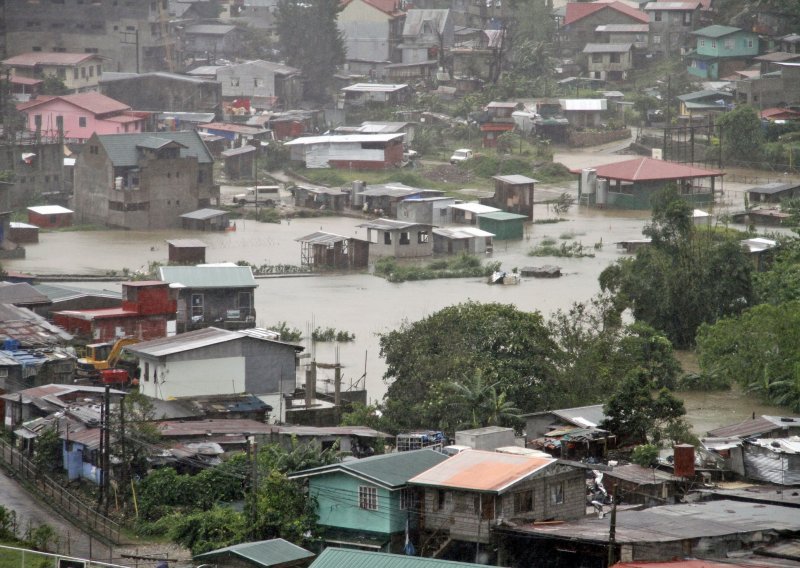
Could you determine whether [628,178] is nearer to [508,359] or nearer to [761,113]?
[761,113]

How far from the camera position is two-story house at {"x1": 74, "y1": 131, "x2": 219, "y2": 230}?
133ft

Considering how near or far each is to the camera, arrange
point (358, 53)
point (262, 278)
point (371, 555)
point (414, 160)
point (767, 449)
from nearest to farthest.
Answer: point (371, 555) → point (767, 449) → point (262, 278) → point (414, 160) → point (358, 53)

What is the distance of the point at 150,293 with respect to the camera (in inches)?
1061

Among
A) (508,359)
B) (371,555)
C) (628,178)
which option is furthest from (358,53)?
(371,555)

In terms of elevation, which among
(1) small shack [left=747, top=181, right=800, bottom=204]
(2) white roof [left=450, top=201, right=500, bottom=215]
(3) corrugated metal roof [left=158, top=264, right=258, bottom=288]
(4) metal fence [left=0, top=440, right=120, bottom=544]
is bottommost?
(4) metal fence [left=0, top=440, right=120, bottom=544]

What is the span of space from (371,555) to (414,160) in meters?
34.0

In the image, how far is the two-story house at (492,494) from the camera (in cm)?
1666

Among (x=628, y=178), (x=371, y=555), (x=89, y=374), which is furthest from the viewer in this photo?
(x=628, y=178)

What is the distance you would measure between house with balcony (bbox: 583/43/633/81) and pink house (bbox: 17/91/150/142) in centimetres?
1698

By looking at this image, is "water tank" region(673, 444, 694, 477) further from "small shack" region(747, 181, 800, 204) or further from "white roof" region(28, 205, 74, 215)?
"small shack" region(747, 181, 800, 204)

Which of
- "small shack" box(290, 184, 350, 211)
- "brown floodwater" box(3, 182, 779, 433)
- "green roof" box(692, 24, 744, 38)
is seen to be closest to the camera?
"brown floodwater" box(3, 182, 779, 433)

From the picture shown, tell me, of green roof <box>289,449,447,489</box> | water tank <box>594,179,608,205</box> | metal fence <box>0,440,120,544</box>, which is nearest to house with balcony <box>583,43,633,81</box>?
water tank <box>594,179,608,205</box>

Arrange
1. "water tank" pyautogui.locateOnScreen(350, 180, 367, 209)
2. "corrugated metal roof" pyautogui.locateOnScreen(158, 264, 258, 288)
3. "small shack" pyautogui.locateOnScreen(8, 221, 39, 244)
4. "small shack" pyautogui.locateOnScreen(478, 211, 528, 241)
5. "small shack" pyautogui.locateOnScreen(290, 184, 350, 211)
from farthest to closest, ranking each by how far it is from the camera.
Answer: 1. "small shack" pyautogui.locateOnScreen(290, 184, 350, 211)
2. "water tank" pyautogui.locateOnScreen(350, 180, 367, 209)
3. "small shack" pyautogui.locateOnScreen(478, 211, 528, 241)
4. "small shack" pyautogui.locateOnScreen(8, 221, 39, 244)
5. "corrugated metal roof" pyautogui.locateOnScreen(158, 264, 258, 288)

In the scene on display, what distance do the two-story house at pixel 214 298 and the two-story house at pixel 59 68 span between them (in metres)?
27.8
